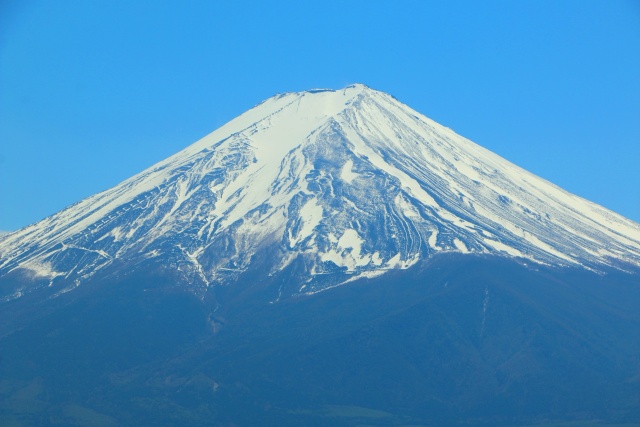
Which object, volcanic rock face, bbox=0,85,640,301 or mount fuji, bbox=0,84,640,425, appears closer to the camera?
mount fuji, bbox=0,84,640,425

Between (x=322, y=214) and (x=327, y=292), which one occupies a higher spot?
(x=322, y=214)

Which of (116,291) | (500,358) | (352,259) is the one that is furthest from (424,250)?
(116,291)

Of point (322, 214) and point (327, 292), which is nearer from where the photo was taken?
point (327, 292)

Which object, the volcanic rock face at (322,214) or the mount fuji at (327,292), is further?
the volcanic rock face at (322,214)
